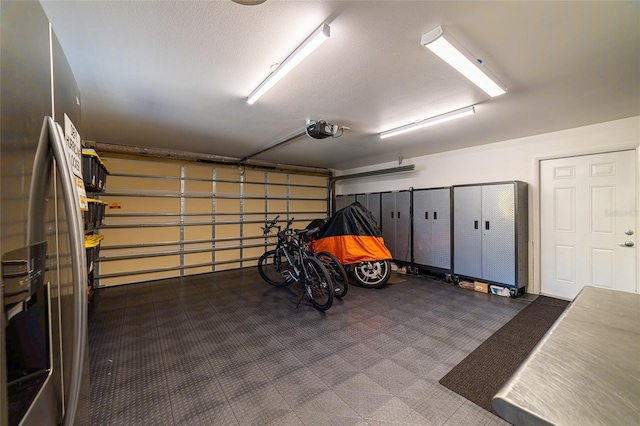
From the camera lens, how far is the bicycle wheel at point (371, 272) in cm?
454

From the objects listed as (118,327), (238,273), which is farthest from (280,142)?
(118,327)

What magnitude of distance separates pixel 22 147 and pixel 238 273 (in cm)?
562

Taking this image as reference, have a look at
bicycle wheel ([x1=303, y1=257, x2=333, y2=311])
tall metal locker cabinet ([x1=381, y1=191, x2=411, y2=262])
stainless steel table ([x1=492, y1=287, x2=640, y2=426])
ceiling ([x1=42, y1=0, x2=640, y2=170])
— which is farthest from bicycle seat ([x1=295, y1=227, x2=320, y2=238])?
stainless steel table ([x1=492, y1=287, x2=640, y2=426])

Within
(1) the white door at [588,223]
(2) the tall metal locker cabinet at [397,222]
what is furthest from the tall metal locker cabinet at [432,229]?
(1) the white door at [588,223]

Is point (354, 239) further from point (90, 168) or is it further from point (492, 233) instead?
point (90, 168)

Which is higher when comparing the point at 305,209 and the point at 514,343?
the point at 305,209

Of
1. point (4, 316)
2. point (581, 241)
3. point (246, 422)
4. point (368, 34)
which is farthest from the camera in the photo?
point (581, 241)

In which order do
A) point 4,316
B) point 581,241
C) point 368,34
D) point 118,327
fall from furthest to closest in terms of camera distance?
point 581,241 → point 118,327 → point 368,34 → point 4,316

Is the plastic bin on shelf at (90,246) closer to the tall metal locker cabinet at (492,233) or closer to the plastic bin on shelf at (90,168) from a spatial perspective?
the plastic bin on shelf at (90,168)

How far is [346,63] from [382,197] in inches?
170

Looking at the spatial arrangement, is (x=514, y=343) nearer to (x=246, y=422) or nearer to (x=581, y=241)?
(x=581, y=241)

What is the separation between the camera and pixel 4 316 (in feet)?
1.44

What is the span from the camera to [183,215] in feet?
18.0

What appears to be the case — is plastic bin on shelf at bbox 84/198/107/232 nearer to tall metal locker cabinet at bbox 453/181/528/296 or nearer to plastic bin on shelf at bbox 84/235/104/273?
plastic bin on shelf at bbox 84/235/104/273
